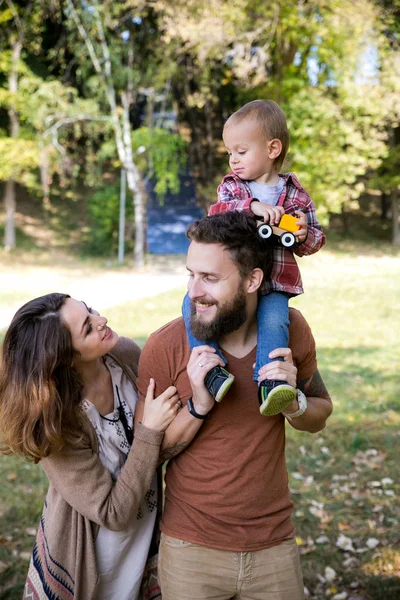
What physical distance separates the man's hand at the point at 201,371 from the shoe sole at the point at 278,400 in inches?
7.9

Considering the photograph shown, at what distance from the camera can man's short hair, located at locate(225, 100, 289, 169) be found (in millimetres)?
2842

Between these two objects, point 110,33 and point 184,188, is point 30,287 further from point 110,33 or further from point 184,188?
point 184,188

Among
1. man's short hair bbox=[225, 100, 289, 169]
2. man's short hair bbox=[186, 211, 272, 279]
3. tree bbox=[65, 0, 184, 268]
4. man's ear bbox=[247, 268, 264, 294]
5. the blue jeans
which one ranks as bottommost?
the blue jeans

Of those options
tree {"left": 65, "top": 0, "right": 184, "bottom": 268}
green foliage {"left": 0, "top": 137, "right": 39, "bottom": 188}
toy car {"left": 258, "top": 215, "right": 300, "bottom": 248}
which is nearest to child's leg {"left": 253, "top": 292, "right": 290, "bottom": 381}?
toy car {"left": 258, "top": 215, "right": 300, "bottom": 248}

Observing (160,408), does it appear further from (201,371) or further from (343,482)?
(343,482)

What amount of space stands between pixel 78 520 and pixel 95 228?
876 inches

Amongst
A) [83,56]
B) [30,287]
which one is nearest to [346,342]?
[30,287]

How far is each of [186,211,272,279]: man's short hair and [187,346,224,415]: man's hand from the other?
33 cm

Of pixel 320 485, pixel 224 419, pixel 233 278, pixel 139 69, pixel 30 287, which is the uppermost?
pixel 139 69

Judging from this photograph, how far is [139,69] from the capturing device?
21.0 metres

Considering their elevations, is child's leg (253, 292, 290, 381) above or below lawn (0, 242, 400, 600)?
above

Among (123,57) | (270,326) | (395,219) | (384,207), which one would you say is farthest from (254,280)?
(384,207)

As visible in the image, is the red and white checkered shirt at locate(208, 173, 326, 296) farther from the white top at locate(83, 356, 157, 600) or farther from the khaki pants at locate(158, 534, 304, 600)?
the khaki pants at locate(158, 534, 304, 600)

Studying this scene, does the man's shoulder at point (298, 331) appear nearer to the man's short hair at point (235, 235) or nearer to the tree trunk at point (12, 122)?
the man's short hair at point (235, 235)
